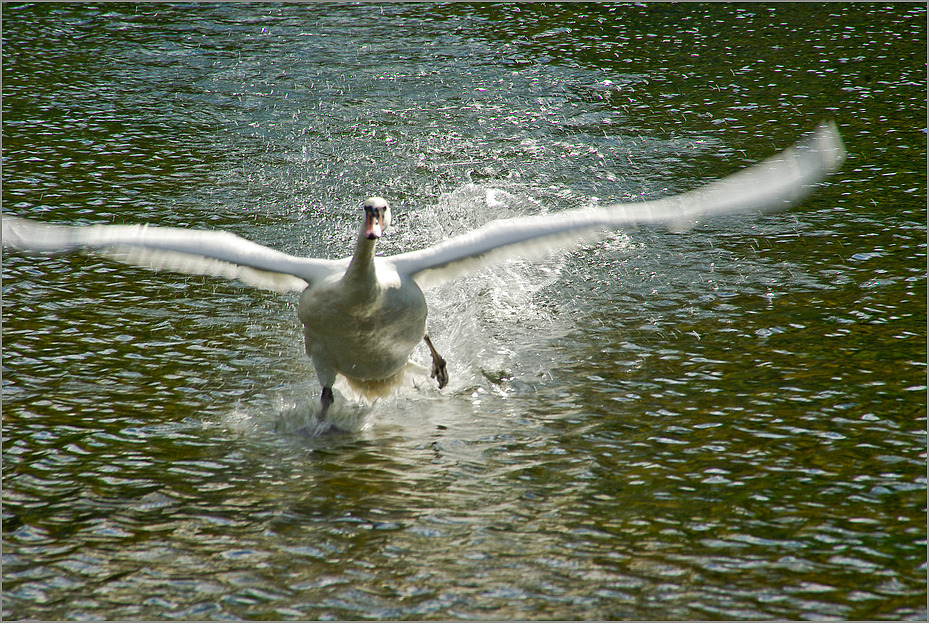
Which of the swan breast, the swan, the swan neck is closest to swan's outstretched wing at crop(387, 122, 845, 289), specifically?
the swan

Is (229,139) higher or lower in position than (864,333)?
higher

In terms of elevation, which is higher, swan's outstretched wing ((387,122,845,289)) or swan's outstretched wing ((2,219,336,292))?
swan's outstretched wing ((387,122,845,289))

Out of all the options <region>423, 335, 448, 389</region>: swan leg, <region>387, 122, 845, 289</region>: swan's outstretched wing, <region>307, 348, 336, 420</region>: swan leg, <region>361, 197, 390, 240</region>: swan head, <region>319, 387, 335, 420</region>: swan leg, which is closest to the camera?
<region>361, 197, 390, 240</region>: swan head

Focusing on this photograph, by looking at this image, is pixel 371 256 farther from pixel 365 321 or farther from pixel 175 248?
pixel 175 248

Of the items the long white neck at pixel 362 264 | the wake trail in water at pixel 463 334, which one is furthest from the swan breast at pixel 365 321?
the wake trail in water at pixel 463 334

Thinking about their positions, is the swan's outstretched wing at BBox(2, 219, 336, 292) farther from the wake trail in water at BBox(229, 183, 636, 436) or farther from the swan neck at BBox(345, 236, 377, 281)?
the wake trail in water at BBox(229, 183, 636, 436)

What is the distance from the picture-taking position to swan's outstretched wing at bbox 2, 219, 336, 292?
7.82 meters

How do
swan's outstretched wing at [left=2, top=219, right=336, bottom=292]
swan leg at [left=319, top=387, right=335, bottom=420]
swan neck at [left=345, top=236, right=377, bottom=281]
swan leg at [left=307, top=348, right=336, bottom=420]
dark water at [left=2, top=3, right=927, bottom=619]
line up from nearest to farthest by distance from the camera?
dark water at [left=2, top=3, right=927, bottom=619] < swan neck at [left=345, top=236, right=377, bottom=281] < swan's outstretched wing at [left=2, top=219, right=336, bottom=292] < swan leg at [left=307, top=348, right=336, bottom=420] < swan leg at [left=319, top=387, right=335, bottom=420]

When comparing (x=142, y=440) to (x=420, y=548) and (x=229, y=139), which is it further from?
(x=229, y=139)

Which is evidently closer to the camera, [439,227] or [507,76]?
[439,227]

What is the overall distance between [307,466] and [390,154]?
8.43 m

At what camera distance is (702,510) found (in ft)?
22.8

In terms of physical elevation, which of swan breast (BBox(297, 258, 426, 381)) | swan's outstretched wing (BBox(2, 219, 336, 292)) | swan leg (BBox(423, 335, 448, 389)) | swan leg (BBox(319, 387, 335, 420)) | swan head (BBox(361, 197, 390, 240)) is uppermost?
swan head (BBox(361, 197, 390, 240))

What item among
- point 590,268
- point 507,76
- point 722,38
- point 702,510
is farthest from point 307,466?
point 722,38
